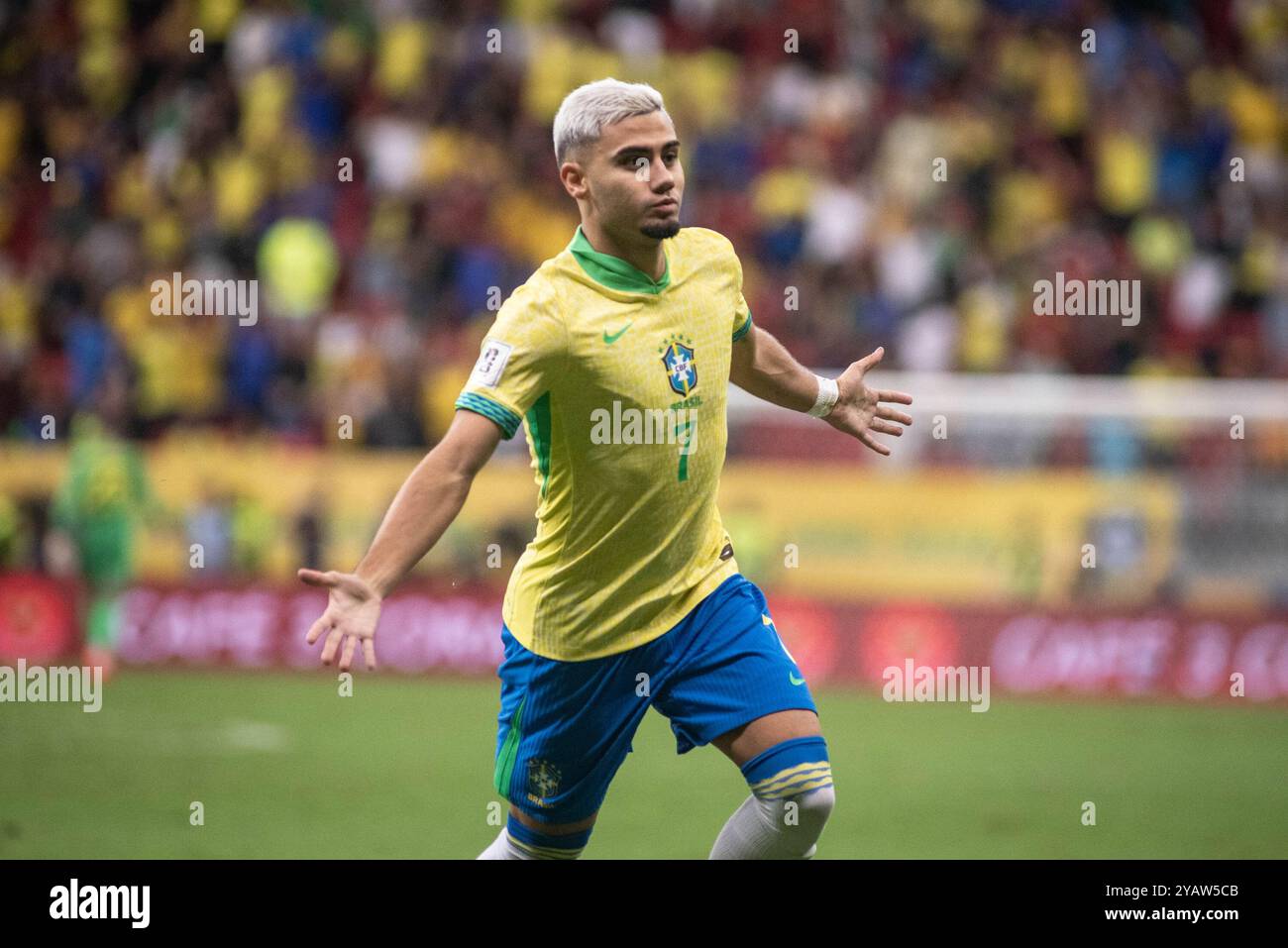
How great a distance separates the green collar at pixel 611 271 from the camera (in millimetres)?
5750

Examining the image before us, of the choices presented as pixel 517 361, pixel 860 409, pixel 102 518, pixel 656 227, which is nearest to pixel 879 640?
pixel 102 518

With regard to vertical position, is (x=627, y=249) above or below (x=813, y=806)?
above

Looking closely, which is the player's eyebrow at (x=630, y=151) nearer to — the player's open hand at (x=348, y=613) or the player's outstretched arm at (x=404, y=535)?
the player's outstretched arm at (x=404, y=535)

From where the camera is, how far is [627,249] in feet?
19.0

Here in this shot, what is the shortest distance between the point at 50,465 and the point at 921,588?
295 inches

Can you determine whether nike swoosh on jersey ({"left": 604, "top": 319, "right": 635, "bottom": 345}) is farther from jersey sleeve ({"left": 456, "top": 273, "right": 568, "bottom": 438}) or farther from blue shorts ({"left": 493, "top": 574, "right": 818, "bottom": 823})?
blue shorts ({"left": 493, "top": 574, "right": 818, "bottom": 823})

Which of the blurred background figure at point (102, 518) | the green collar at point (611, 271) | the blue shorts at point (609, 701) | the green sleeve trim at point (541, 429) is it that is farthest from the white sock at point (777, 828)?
the blurred background figure at point (102, 518)

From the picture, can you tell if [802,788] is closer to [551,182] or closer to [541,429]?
[541,429]

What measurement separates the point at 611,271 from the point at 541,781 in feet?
5.38

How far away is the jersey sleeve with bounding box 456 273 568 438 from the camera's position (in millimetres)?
5383

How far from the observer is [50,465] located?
15609 millimetres

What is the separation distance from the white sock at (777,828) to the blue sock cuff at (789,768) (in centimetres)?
4
